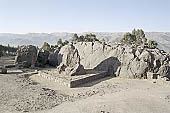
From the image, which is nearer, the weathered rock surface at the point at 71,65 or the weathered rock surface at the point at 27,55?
the weathered rock surface at the point at 71,65

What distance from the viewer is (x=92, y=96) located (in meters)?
16.2

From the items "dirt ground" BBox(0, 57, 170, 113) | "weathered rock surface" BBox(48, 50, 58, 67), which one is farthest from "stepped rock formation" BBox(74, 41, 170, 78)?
"weathered rock surface" BBox(48, 50, 58, 67)

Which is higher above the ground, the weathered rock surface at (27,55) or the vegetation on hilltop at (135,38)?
the vegetation on hilltop at (135,38)

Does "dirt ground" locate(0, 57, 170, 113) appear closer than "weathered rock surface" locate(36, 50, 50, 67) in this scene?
Yes

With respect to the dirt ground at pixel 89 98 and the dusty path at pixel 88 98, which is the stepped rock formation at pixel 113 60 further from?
the dusty path at pixel 88 98

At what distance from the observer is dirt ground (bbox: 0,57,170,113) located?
12.9m

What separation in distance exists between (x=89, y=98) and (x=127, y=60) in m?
10.8

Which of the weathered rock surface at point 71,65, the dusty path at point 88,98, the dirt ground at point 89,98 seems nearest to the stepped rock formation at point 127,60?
the dirt ground at point 89,98

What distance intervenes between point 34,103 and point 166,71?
14.8 meters

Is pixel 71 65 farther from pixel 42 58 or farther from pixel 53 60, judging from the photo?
pixel 42 58

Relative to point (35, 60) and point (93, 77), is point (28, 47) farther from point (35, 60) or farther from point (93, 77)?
point (93, 77)

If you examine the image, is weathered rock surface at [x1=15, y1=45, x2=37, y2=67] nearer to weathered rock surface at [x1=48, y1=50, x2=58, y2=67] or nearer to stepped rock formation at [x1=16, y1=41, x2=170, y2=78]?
stepped rock formation at [x1=16, y1=41, x2=170, y2=78]

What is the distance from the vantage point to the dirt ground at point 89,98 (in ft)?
42.4

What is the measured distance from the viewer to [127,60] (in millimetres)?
25047
